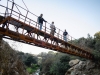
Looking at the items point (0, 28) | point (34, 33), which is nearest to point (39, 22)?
Answer: point (34, 33)

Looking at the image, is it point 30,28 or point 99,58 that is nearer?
point 30,28

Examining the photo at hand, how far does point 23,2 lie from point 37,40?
4.25m

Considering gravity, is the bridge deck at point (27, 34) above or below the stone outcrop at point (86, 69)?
above

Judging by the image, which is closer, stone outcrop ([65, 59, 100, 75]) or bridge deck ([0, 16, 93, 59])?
Answer: bridge deck ([0, 16, 93, 59])

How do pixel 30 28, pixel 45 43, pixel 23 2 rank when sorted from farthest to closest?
1. pixel 45 43
2. pixel 30 28
3. pixel 23 2

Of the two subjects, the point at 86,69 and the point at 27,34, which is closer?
the point at 27,34

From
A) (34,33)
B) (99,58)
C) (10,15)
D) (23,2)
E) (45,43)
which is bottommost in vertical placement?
(99,58)

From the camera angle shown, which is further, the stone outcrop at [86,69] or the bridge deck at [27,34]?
the stone outcrop at [86,69]

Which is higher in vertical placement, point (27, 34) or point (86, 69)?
point (27, 34)

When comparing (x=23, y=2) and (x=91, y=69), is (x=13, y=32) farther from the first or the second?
(x=91, y=69)

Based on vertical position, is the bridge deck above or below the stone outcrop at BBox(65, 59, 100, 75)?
above

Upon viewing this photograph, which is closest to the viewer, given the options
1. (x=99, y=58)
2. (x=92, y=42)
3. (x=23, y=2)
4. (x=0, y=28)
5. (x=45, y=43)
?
(x=0, y=28)

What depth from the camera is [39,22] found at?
1332 centimetres

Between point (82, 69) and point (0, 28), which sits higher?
point (0, 28)
